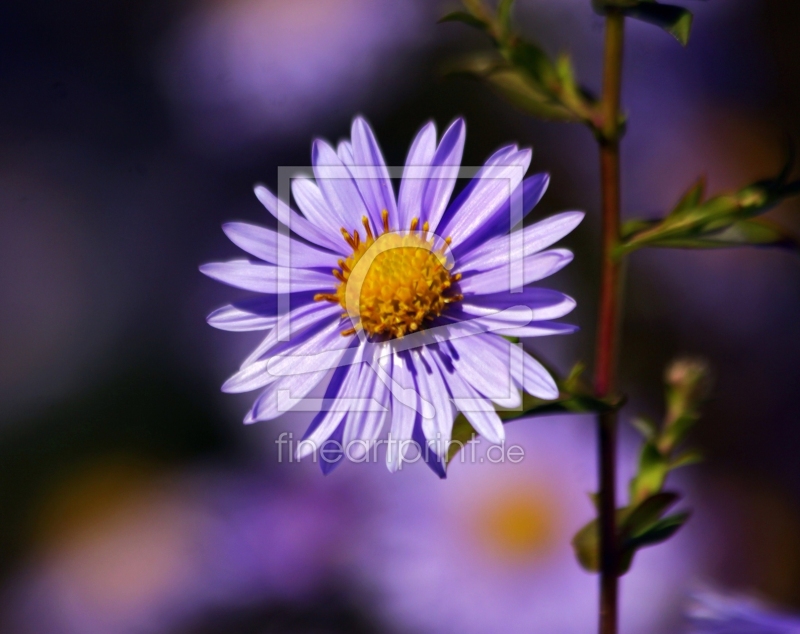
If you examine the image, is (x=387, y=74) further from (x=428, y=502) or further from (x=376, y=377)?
(x=376, y=377)

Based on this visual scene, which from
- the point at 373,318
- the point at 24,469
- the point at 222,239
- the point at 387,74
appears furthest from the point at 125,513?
the point at 373,318

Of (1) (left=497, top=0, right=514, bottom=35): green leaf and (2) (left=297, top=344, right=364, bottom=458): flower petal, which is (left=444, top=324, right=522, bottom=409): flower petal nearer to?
(2) (left=297, top=344, right=364, bottom=458): flower petal

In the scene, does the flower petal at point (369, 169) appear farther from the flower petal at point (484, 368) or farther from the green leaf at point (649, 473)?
the green leaf at point (649, 473)

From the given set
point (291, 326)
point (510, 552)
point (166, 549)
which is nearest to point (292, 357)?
point (291, 326)

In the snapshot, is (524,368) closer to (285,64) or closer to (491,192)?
(491,192)

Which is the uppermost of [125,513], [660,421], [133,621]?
[660,421]

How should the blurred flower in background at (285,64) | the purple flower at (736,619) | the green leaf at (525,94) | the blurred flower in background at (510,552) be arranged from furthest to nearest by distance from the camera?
the blurred flower in background at (285,64), the blurred flower in background at (510,552), the purple flower at (736,619), the green leaf at (525,94)

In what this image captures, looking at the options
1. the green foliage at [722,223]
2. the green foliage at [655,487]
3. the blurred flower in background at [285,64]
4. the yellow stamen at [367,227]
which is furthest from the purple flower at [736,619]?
the blurred flower in background at [285,64]
